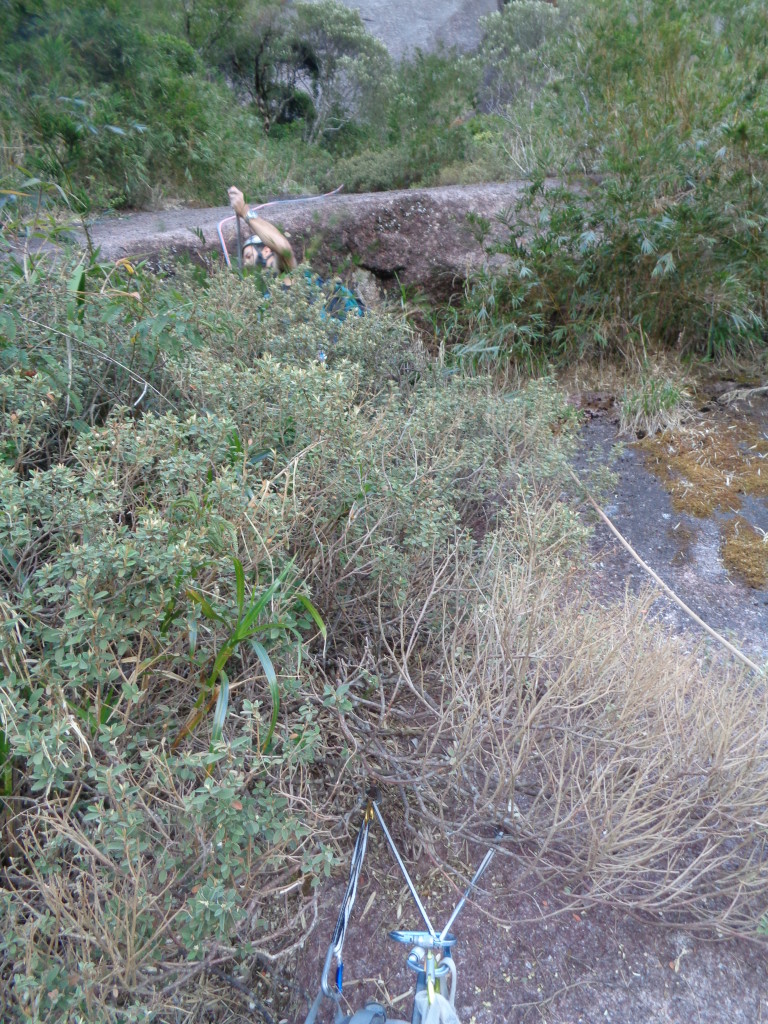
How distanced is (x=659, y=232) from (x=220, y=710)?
4011 mm

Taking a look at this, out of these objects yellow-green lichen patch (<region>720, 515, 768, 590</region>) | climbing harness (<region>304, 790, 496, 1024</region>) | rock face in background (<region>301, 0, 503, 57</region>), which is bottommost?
yellow-green lichen patch (<region>720, 515, 768, 590</region>)

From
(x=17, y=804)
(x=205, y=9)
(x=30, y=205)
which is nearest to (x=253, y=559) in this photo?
(x=17, y=804)

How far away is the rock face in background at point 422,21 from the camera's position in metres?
13.3

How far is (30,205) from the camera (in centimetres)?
452

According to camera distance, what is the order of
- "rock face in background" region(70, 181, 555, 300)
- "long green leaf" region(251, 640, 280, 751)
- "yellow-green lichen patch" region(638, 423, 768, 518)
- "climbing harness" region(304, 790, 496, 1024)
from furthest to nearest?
"rock face in background" region(70, 181, 555, 300) → "yellow-green lichen patch" region(638, 423, 768, 518) → "long green leaf" region(251, 640, 280, 751) → "climbing harness" region(304, 790, 496, 1024)

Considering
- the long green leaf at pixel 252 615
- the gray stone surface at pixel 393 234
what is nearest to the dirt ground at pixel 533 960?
the long green leaf at pixel 252 615

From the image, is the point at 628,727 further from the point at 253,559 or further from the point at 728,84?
the point at 728,84

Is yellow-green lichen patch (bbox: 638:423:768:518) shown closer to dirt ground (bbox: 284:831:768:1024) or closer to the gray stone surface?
the gray stone surface

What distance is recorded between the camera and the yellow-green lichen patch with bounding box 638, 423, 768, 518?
3.73 meters

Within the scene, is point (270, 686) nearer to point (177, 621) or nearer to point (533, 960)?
point (177, 621)

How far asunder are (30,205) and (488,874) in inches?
177

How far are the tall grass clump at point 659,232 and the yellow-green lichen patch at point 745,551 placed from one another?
1.58 metres

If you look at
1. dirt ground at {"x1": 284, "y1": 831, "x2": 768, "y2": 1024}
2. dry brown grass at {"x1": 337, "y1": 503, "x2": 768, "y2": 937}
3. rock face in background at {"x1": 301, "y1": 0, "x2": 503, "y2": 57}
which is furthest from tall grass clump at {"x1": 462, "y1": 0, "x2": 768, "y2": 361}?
rock face in background at {"x1": 301, "y1": 0, "x2": 503, "y2": 57}

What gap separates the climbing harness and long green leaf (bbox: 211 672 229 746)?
0.49 m
